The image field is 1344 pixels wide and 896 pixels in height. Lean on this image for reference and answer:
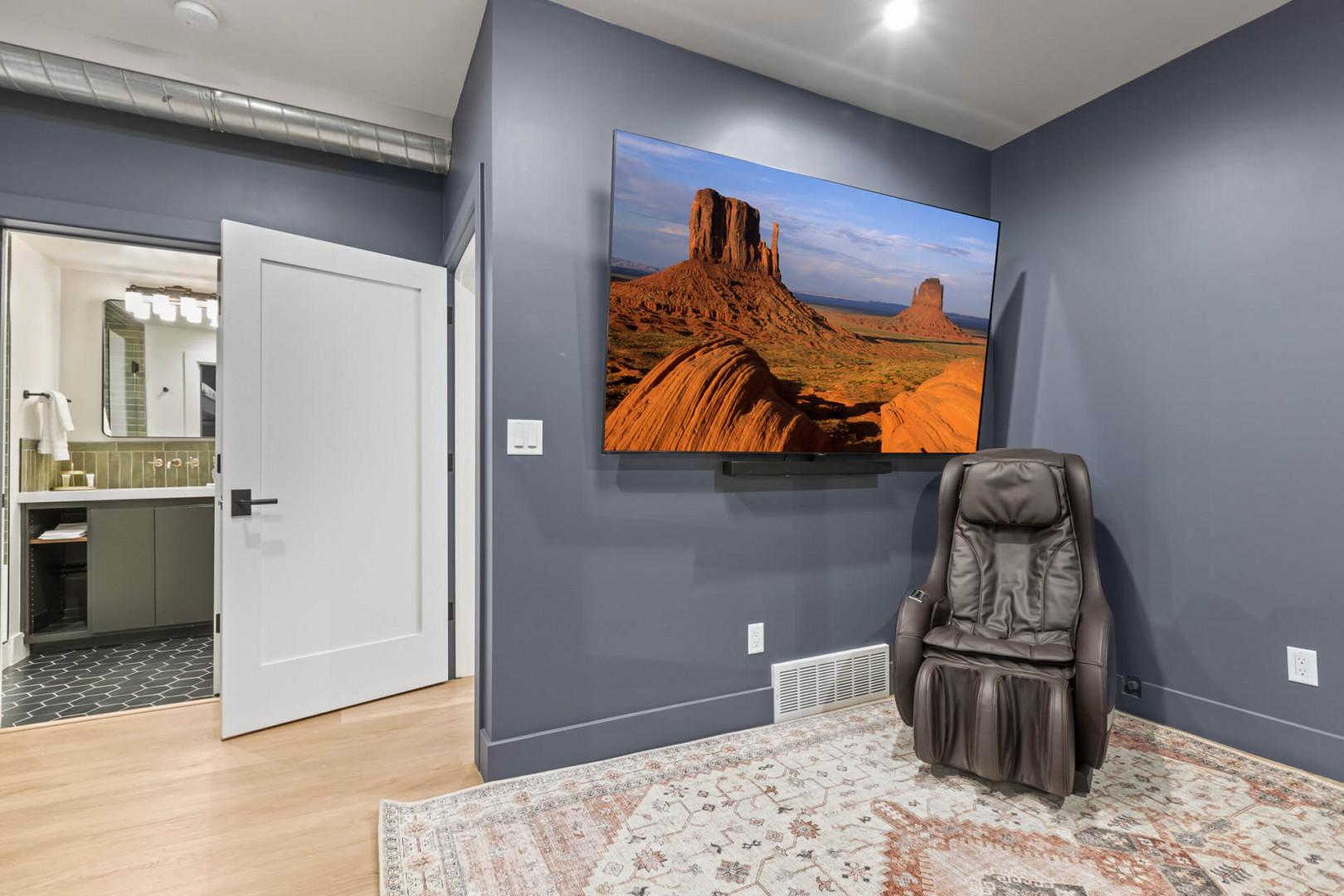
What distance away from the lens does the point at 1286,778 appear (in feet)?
7.16

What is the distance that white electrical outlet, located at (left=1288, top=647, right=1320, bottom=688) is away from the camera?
7.41ft

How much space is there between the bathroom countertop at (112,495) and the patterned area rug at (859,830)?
3.04 meters

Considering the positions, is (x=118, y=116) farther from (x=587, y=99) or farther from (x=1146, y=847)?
(x=1146, y=847)

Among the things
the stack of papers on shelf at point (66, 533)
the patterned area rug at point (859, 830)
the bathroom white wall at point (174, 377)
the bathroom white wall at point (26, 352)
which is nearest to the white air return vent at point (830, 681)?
the patterned area rug at point (859, 830)

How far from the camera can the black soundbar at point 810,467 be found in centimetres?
256

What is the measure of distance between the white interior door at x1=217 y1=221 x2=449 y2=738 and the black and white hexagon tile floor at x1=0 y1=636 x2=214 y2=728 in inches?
30.6

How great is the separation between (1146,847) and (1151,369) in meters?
1.90

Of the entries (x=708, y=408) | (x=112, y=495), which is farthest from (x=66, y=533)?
(x=708, y=408)

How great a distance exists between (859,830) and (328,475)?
2.57 m

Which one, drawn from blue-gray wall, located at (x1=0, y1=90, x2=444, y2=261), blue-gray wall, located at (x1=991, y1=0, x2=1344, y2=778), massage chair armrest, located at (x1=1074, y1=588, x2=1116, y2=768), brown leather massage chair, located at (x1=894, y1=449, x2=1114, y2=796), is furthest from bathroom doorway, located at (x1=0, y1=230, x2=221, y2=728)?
blue-gray wall, located at (x1=991, y1=0, x2=1344, y2=778)

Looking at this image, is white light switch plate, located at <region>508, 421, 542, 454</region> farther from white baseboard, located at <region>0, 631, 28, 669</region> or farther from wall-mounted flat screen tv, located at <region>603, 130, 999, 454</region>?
white baseboard, located at <region>0, 631, 28, 669</region>

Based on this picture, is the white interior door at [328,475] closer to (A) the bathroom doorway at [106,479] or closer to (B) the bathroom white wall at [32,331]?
(A) the bathroom doorway at [106,479]

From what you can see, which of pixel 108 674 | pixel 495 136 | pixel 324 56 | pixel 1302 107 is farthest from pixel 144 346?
pixel 1302 107

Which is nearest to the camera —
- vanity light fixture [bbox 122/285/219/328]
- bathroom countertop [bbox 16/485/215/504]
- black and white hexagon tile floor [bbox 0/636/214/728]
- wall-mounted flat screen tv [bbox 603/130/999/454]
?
wall-mounted flat screen tv [bbox 603/130/999/454]
